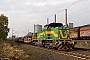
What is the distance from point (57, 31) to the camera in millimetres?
21172

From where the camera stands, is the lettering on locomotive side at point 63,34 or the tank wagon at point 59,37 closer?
the tank wagon at point 59,37

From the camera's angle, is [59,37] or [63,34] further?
[63,34]

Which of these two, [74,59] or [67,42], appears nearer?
[74,59]

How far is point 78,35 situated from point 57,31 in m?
13.7

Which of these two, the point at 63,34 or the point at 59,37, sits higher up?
the point at 63,34

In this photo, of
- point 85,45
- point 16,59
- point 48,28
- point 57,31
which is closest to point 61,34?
point 57,31

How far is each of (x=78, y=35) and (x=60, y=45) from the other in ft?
47.1

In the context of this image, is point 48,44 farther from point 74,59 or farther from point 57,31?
point 74,59

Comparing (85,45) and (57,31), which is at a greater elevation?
(57,31)

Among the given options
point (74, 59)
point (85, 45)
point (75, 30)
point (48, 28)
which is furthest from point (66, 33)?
point (75, 30)

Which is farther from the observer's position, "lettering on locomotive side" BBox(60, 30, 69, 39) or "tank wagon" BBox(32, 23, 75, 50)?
"lettering on locomotive side" BBox(60, 30, 69, 39)

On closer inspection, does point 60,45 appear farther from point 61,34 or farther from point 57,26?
point 57,26

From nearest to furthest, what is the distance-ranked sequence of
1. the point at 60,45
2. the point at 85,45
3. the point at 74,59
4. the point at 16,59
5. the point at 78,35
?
1. the point at 16,59
2. the point at 74,59
3. the point at 60,45
4. the point at 85,45
5. the point at 78,35

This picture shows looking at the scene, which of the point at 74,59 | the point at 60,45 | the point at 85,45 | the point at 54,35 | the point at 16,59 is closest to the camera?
the point at 16,59
